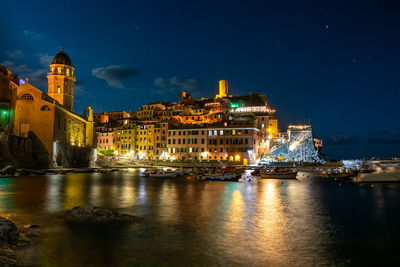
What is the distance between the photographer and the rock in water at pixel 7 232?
31.6ft

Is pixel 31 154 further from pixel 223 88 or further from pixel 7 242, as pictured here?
pixel 223 88

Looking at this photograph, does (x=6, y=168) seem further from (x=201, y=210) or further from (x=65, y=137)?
(x=201, y=210)

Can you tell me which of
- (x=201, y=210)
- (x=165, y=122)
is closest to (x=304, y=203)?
(x=201, y=210)

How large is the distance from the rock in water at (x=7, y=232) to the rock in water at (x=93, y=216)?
372 centimetres

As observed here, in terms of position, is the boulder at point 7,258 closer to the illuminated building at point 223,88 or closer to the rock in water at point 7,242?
the rock in water at point 7,242

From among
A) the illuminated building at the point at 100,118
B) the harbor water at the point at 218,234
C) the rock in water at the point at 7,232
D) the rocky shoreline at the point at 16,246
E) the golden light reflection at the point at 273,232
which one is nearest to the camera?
the rocky shoreline at the point at 16,246

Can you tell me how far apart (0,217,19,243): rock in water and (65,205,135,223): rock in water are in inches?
146

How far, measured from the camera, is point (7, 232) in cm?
995

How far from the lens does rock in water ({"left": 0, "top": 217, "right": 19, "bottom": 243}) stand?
962 centimetres

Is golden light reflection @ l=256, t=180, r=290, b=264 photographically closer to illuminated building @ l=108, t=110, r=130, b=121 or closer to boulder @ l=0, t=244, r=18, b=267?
boulder @ l=0, t=244, r=18, b=267

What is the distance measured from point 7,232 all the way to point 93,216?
443 cm

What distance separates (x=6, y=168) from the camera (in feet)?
132

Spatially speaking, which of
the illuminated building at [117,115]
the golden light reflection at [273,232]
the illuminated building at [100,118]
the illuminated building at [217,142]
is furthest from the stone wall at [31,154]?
the illuminated building at [117,115]

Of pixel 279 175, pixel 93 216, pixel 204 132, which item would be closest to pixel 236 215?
pixel 93 216
